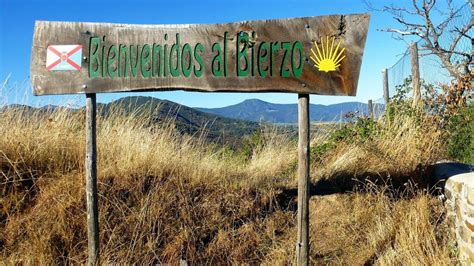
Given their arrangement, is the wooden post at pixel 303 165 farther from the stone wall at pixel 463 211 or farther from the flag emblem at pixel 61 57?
the flag emblem at pixel 61 57

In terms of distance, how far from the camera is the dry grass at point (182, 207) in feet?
14.2

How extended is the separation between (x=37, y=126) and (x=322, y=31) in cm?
408

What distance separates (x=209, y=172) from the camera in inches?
231

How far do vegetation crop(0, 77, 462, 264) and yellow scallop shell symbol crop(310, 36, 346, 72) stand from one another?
5.63ft

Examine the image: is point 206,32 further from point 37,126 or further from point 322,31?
point 37,126

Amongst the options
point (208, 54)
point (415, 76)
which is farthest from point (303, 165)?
point (415, 76)

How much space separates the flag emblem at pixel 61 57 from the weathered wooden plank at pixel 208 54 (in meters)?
0.02

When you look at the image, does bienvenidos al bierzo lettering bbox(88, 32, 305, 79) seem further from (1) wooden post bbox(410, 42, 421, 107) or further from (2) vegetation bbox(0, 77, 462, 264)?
(1) wooden post bbox(410, 42, 421, 107)

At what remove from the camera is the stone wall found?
3658 millimetres

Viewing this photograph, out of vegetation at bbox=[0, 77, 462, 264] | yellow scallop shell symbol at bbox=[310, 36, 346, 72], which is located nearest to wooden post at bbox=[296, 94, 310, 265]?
yellow scallop shell symbol at bbox=[310, 36, 346, 72]

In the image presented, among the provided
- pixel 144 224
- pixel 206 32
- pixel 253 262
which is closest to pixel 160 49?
pixel 206 32

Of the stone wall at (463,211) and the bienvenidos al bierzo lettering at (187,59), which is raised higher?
the bienvenidos al bierzo lettering at (187,59)

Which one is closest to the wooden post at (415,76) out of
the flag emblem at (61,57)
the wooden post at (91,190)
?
the wooden post at (91,190)

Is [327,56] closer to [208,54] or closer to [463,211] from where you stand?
[208,54]
